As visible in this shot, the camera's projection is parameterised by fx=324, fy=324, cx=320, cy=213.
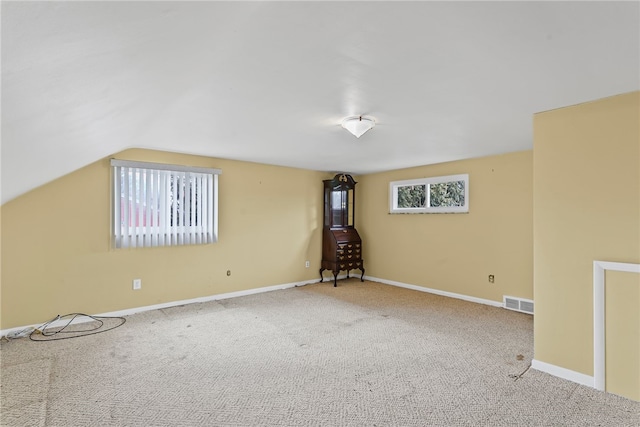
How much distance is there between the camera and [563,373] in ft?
7.93

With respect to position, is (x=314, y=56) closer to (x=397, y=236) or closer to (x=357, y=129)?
(x=357, y=129)

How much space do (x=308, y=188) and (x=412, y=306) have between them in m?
2.63

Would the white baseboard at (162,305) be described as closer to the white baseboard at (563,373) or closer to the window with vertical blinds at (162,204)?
the window with vertical blinds at (162,204)

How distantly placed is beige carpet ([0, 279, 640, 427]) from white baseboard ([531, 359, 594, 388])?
2.4 inches

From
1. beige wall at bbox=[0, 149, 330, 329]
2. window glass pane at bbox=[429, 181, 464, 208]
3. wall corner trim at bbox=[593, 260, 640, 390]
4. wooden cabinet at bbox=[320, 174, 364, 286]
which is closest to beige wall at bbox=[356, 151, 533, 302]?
window glass pane at bbox=[429, 181, 464, 208]

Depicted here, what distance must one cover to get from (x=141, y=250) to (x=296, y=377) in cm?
268

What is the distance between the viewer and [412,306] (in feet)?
14.1

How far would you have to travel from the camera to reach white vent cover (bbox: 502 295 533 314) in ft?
13.1

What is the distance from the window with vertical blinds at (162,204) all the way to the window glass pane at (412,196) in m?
3.08

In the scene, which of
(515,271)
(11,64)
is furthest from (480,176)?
(11,64)

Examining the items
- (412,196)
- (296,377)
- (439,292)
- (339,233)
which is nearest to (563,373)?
(296,377)

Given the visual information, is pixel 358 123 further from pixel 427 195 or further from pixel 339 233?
pixel 339 233

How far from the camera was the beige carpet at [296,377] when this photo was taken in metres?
1.93

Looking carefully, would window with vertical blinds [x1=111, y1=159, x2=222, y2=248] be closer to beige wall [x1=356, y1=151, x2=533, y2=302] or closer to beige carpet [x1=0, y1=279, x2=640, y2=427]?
beige carpet [x1=0, y1=279, x2=640, y2=427]
